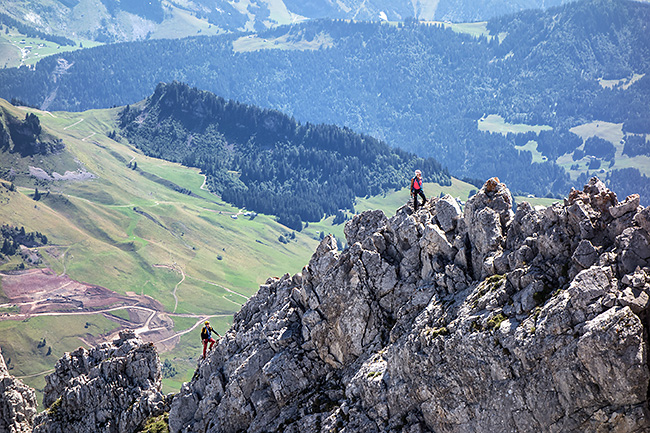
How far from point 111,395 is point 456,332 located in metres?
61.5

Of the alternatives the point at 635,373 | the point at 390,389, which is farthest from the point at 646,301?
the point at 390,389

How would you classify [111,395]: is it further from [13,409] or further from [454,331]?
[454,331]

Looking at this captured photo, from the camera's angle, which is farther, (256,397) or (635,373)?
(256,397)

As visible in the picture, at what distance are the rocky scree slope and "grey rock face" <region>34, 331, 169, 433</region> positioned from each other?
1351 cm

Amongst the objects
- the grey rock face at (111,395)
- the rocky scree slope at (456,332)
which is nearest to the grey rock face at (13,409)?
the grey rock face at (111,395)

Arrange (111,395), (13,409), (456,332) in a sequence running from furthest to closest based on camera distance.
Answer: (13,409)
(111,395)
(456,332)

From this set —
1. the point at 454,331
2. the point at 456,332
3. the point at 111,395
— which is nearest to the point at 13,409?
the point at 111,395

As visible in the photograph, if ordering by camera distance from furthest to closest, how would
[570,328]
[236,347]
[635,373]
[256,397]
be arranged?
[236,347] → [256,397] → [570,328] → [635,373]

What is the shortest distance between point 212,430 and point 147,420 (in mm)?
21110

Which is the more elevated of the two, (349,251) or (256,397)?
(349,251)

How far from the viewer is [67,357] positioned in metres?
113

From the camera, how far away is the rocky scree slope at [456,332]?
5216cm

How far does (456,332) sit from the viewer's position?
61.8 meters

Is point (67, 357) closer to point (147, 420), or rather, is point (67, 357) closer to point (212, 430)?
point (147, 420)
